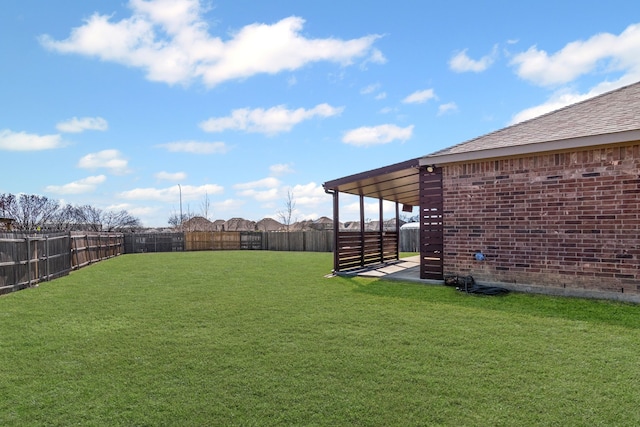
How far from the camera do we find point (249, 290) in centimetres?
765

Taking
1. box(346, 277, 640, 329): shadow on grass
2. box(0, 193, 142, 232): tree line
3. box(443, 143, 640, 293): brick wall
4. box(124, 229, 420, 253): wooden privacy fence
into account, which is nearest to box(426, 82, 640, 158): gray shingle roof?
box(443, 143, 640, 293): brick wall

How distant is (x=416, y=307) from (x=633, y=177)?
3.91 metres

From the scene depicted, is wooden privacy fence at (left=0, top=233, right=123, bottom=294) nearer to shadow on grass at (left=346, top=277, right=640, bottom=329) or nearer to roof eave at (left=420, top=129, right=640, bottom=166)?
shadow on grass at (left=346, top=277, right=640, bottom=329)

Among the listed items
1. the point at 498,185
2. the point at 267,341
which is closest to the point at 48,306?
the point at 267,341

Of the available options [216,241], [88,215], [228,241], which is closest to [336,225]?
[228,241]

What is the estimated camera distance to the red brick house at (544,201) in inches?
237

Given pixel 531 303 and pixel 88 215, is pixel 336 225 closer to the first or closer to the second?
pixel 531 303

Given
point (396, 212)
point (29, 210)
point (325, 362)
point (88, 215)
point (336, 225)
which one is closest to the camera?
point (325, 362)

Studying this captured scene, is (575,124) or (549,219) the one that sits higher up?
(575,124)

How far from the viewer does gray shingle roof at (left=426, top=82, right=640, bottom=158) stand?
6.36 meters

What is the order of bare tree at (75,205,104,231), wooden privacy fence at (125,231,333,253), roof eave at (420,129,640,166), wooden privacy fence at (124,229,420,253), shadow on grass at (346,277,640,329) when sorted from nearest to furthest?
shadow on grass at (346,277,640,329)
roof eave at (420,129,640,166)
wooden privacy fence at (124,229,420,253)
wooden privacy fence at (125,231,333,253)
bare tree at (75,205,104,231)

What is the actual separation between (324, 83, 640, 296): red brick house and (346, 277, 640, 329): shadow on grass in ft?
1.81

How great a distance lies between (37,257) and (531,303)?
10896 mm

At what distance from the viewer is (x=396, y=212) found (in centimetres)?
1502
